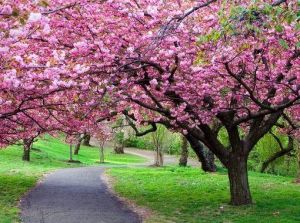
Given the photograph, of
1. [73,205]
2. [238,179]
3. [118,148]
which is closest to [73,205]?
[73,205]

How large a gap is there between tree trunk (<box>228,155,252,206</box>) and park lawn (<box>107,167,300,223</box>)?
0.34m

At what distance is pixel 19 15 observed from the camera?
5.10 metres

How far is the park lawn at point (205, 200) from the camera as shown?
12312 millimetres

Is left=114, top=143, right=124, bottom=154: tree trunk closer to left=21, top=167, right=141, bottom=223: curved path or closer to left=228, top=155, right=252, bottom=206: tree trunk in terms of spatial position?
left=21, top=167, right=141, bottom=223: curved path

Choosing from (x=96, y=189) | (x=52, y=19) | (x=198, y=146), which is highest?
(x=52, y=19)

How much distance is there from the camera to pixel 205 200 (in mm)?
15484

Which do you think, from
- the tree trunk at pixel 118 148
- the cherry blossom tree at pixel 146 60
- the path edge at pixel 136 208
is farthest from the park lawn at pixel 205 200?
the tree trunk at pixel 118 148

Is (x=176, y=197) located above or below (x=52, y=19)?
below

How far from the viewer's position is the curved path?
1196 cm

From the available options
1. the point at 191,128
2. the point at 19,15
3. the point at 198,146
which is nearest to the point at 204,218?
the point at 191,128

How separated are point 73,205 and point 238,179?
5308 millimetres

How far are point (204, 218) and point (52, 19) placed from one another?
660cm

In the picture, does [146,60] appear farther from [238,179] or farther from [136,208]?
[238,179]

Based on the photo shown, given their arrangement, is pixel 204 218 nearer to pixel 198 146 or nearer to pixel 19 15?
pixel 19 15
